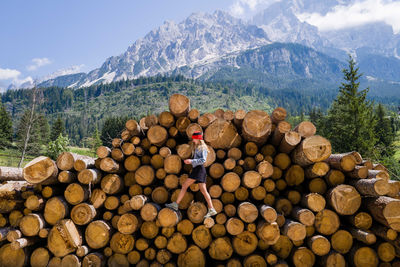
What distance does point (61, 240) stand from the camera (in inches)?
185

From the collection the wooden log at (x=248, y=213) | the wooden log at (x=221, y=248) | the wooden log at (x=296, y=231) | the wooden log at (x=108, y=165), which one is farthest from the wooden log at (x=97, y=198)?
the wooden log at (x=296, y=231)

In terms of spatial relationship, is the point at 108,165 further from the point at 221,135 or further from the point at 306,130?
the point at 306,130

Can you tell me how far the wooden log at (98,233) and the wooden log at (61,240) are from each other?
0.87ft

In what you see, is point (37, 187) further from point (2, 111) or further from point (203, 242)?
point (2, 111)

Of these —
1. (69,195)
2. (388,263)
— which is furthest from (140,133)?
(388,263)

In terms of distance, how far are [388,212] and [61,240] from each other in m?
5.91

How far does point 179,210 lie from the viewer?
16.7 ft

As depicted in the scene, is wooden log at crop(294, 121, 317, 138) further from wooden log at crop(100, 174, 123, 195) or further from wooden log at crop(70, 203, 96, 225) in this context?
wooden log at crop(70, 203, 96, 225)

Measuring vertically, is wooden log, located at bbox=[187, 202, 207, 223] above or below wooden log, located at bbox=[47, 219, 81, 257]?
above

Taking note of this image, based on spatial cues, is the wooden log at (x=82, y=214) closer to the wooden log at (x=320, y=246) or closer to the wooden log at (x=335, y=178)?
the wooden log at (x=320, y=246)

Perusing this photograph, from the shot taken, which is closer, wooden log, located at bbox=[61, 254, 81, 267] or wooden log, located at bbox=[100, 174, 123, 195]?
wooden log, located at bbox=[61, 254, 81, 267]

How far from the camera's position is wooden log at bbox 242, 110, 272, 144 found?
5082 mm

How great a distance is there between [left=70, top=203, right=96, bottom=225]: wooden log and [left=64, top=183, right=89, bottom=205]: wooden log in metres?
0.11

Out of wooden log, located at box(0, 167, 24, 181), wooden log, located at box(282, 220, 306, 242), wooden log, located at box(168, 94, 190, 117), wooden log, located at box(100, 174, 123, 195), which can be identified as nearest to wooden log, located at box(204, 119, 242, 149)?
wooden log, located at box(168, 94, 190, 117)
